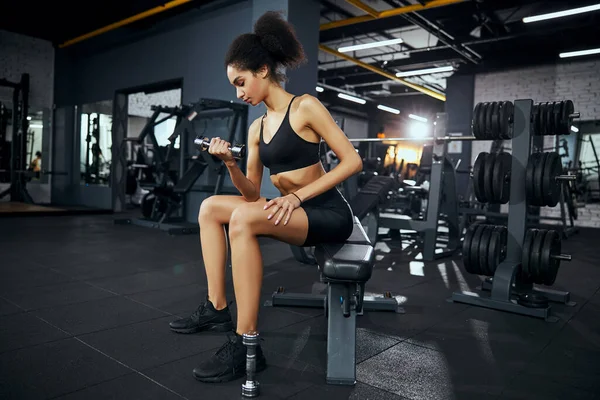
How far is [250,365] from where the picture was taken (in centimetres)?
122

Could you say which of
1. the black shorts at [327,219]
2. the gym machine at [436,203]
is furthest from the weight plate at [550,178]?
the black shorts at [327,219]

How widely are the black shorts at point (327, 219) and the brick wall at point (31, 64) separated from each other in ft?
26.5

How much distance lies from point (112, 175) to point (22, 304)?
5.53 metres

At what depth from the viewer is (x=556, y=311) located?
2.29 meters

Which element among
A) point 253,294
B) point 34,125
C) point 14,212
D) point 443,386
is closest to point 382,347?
point 443,386

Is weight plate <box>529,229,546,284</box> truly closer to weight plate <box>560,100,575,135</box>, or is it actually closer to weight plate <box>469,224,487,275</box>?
weight plate <box>469,224,487,275</box>

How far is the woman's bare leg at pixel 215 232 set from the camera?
1.62m

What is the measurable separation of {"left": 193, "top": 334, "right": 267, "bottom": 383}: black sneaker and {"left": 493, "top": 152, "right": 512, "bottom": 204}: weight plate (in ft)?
5.39

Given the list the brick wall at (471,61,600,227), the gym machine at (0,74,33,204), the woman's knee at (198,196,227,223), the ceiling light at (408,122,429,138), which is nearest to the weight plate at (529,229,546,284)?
the woman's knee at (198,196,227,223)

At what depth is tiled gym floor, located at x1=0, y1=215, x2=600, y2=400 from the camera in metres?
1.32

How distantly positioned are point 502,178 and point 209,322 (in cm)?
168

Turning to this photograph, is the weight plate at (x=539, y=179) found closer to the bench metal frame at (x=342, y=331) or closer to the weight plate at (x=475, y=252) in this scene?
the weight plate at (x=475, y=252)

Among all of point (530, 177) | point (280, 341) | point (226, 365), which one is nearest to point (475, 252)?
point (530, 177)

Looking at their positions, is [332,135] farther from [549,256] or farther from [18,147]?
[18,147]
